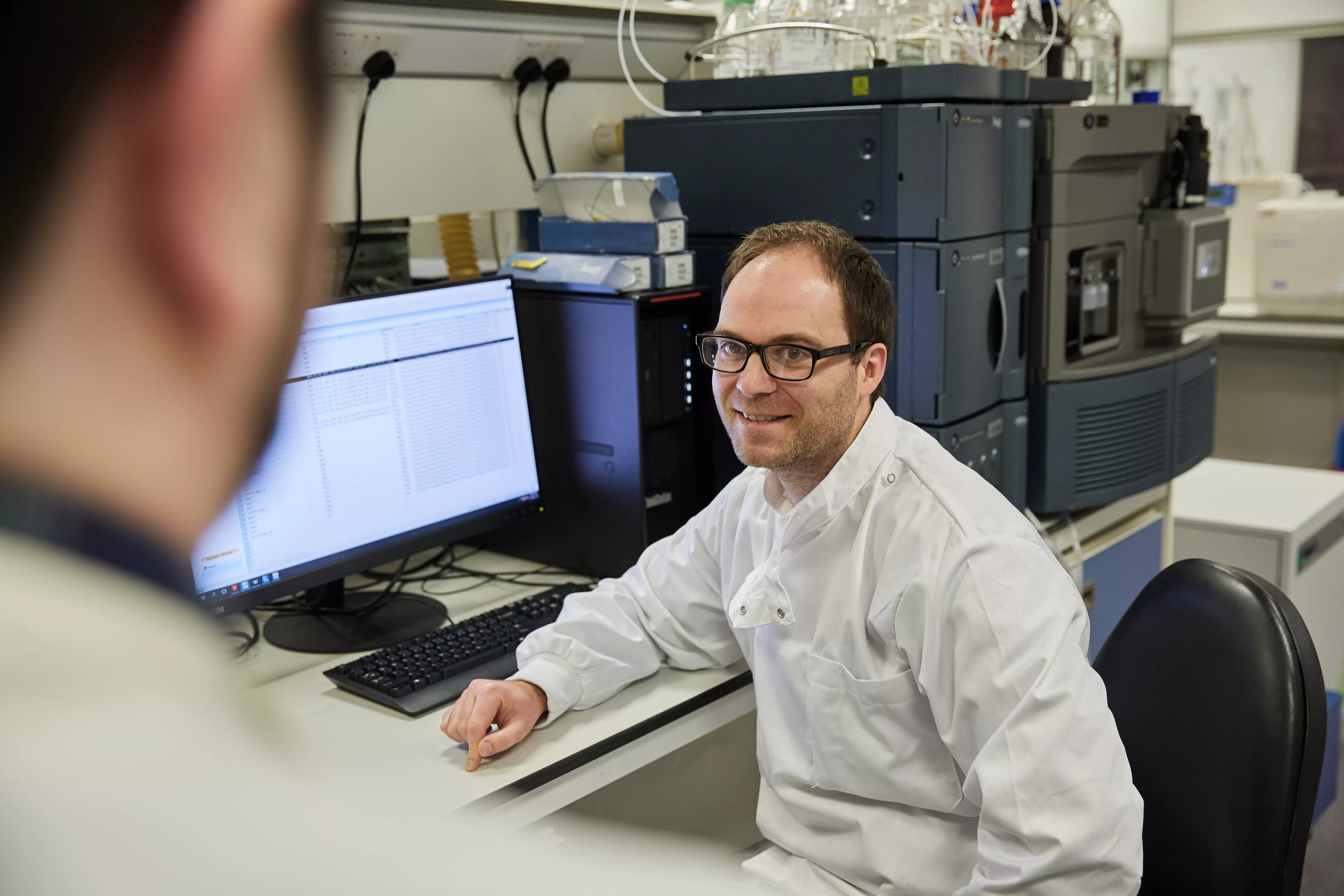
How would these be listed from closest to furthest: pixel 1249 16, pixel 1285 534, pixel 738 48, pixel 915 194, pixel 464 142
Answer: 1. pixel 915 194
2. pixel 464 142
3. pixel 738 48
4. pixel 1285 534
5. pixel 1249 16

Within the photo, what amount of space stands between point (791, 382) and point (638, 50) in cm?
103

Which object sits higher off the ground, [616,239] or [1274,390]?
[616,239]

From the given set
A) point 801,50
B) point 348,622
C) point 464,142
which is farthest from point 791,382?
point 464,142

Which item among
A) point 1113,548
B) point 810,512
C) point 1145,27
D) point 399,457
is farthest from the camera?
point 1145,27

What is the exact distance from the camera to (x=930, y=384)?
169 centimetres

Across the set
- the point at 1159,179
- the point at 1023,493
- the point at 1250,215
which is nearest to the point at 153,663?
the point at 1023,493

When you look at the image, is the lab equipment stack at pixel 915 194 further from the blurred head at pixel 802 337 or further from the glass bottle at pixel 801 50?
the blurred head at pixel 802 337

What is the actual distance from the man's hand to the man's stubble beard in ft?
1.17

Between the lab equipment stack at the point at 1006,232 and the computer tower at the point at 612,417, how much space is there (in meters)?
0.15

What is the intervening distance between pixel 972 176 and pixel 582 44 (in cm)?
76

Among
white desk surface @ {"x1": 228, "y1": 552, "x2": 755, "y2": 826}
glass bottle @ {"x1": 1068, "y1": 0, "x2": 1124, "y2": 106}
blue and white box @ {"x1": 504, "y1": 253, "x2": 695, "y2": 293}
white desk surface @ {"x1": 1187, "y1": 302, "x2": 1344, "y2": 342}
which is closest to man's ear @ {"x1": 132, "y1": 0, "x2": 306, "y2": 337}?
white desk surface @ {"x1": 228, "y1": 552, "x2": 755, "y2": 826}

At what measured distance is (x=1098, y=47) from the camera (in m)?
2.53

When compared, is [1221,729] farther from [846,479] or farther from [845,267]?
[845,267]

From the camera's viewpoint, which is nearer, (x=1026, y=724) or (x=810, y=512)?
(x=1026, y=724)
